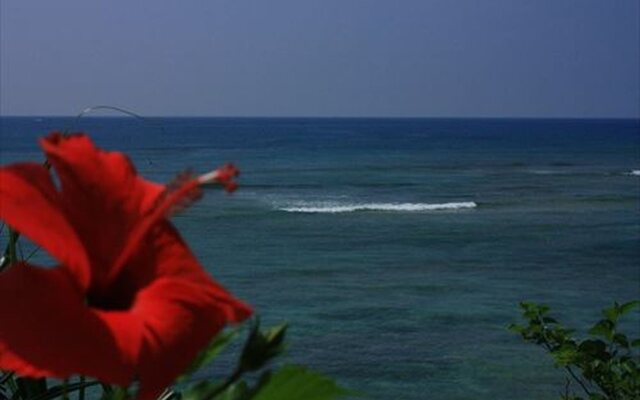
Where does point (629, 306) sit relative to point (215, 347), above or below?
below

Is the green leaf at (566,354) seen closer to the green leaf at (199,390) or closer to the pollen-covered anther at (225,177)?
the green leaf at (199,390)

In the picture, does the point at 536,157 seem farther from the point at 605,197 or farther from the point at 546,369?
the point at 546,369

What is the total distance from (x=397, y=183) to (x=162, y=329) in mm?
40247

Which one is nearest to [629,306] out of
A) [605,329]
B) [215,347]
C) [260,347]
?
[605,329]

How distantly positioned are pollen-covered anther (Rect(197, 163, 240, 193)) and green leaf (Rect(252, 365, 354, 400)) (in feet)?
0.29

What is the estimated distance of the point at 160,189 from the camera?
392 mm

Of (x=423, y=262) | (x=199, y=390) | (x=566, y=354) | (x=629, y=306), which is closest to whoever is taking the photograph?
(x=199, y=390)

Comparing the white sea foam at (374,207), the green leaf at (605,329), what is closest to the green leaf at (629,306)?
the green leaf at (605,329)

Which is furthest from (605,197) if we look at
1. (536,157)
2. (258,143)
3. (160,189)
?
(258,143)

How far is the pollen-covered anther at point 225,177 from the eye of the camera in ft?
1.21

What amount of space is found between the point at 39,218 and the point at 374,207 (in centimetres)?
2963

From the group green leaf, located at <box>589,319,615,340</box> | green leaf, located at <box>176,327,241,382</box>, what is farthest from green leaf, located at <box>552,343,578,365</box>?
green leaf, located at <box>176,327,241,382</box>

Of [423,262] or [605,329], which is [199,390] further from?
[423,262]

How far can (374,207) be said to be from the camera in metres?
30.0
